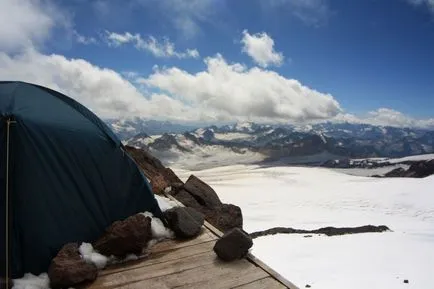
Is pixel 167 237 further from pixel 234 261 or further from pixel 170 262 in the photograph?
pixel 234 261

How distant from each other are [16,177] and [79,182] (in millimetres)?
824

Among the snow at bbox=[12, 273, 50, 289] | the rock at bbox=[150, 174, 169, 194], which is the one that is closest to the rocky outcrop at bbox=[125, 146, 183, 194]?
the rock at bbox=[150, 174, 169, 194]

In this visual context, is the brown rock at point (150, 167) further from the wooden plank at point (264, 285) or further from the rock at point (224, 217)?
the wooden plank at point (264, 285)

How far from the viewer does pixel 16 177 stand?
4.75m

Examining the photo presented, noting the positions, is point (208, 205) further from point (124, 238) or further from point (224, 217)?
point (124, 238)

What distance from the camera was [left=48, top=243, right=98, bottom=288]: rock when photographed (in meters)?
4.32

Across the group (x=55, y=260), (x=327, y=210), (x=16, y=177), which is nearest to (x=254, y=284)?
(x=55, y=260)

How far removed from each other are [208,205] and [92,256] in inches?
135

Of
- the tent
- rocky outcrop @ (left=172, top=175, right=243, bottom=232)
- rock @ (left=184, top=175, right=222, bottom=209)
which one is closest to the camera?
the tent

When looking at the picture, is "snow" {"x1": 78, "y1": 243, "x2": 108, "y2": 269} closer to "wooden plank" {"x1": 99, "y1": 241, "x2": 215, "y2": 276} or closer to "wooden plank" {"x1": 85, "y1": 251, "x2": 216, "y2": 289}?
"wooden plank" {"x1": 99, "y1": 241, "x2": 215, "y2": 276}

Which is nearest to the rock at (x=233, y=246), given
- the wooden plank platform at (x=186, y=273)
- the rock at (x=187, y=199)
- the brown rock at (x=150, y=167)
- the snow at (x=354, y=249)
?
the wooden plank platform at (x=186, y=273)

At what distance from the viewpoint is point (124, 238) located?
16.5 feet

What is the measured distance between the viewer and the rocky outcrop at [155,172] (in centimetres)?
836

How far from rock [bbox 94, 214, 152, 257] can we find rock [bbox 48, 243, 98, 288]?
0.42 meters
